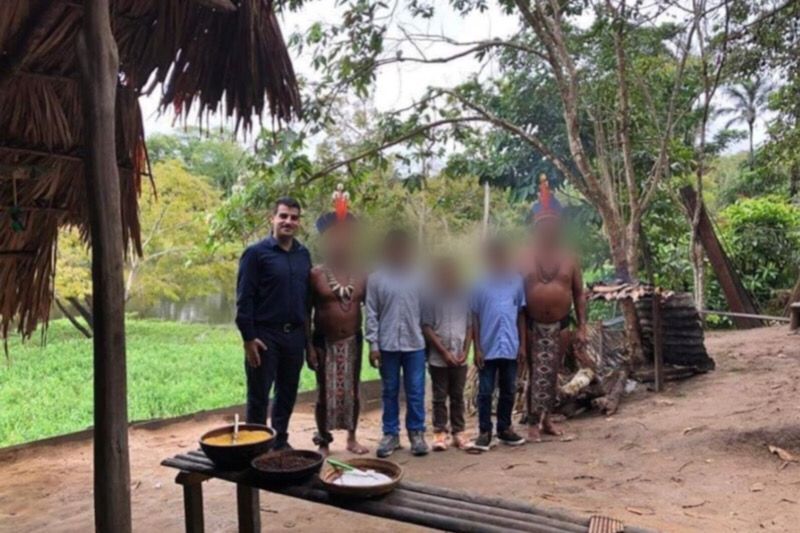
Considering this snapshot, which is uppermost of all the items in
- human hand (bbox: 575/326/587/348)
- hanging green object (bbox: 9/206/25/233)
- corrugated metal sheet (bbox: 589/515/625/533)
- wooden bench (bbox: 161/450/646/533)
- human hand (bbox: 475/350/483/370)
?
hanging green object (bbox: 9/206/25/233)

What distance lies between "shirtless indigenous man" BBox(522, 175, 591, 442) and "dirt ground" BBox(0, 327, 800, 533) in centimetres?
49

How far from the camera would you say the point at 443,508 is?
2084mm

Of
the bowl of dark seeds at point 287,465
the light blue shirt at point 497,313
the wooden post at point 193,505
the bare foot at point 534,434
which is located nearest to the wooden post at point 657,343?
the bare foot at point 534,434

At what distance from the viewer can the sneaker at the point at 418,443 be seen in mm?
4160

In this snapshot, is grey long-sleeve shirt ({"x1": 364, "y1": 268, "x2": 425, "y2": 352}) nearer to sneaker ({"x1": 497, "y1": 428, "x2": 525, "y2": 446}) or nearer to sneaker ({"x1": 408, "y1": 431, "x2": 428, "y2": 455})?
sneaker ({"x1": 408, "y1": 431, "x2": 428, "y2": 455})

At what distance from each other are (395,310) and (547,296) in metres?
1.09

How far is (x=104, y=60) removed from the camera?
2.05 metres

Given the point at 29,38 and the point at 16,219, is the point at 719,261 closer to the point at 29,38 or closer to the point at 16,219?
the point at 16,219

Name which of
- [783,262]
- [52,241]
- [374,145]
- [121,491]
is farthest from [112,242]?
[783,262]

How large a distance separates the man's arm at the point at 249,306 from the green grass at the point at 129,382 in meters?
1.84

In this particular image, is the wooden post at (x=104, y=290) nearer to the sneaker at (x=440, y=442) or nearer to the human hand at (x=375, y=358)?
the human hand at (x=375, y=358)

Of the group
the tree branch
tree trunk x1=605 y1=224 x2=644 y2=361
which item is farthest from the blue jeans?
the tree branch

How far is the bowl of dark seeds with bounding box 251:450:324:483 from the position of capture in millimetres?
2252

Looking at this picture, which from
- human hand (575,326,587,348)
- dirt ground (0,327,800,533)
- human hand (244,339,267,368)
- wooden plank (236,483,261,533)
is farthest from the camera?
human hand (575,326,587,348)
